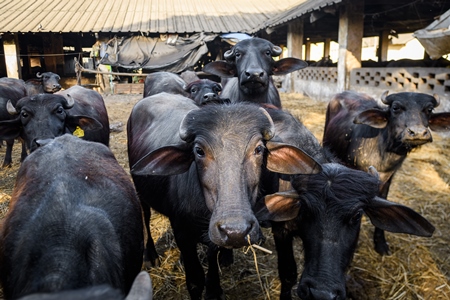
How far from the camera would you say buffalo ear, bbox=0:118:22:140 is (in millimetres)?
4190

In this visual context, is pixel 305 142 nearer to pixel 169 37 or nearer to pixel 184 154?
pixel 184 154

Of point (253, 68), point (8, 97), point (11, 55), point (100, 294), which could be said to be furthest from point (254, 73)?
point (11, 55)

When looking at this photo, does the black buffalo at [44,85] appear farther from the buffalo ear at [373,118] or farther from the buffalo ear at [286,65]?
the buffalo ear at [373,118]

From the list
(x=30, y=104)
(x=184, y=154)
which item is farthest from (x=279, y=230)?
(x=30, y=104)

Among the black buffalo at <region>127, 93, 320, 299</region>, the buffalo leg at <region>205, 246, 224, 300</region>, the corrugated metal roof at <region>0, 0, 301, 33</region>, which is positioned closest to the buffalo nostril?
the black buffalo at <region>127, 93, 320, 299</region>

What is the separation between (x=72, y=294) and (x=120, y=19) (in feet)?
65.5

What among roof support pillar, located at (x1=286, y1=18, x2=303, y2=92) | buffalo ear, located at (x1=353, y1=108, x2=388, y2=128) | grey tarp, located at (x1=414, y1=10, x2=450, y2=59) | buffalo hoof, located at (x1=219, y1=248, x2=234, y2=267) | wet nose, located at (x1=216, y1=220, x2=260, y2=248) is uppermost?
roof support pillar, located at (x1=286, y1=18, x2=303, y2=92)

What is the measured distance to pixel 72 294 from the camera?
0.91 meters

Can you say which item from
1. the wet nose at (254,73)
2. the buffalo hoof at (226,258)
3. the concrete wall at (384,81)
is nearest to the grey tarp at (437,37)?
the wet nose at (254,73)

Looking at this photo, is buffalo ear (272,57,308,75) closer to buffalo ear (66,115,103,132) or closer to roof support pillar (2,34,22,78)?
buffalo ear (66,115,103,132)

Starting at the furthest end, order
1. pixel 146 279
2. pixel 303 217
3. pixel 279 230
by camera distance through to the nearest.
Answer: pixel 279 230 < pixel 303 217 < pixel 146 279

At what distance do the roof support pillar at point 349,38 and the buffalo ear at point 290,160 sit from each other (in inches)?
377

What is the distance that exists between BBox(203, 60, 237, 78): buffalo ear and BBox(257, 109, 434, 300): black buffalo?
9.55ft

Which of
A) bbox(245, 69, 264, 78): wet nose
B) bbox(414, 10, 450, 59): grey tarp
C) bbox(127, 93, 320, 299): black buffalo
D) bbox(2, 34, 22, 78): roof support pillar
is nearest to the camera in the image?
bbox(127, 93, 320, 299): black buffalo
